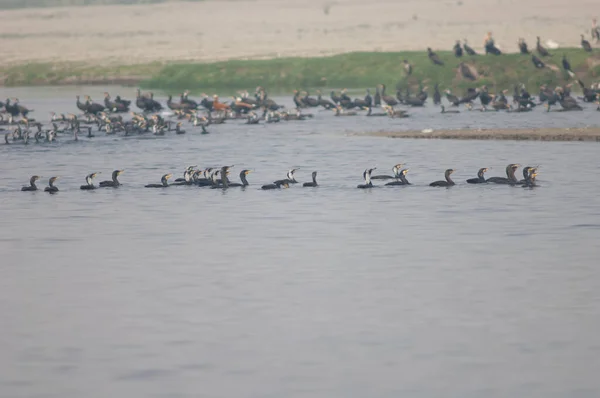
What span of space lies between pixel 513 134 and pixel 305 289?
32828 mm

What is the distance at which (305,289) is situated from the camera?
2180 cm

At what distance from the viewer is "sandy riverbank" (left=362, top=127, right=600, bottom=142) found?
2025 inches

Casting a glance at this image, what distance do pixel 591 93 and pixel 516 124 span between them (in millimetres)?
12795

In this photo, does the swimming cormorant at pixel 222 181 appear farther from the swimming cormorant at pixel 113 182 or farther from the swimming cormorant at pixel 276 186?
the swimming cormorant at pixel 113 182

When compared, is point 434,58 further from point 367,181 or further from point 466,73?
point 367,181

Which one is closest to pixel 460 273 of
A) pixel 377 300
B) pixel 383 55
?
pixel 377 300

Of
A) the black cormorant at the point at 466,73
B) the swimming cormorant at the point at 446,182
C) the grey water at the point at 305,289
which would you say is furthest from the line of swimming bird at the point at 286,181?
the black cormorant at the point at 466,73

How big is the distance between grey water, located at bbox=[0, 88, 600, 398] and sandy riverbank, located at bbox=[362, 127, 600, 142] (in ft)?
28.8

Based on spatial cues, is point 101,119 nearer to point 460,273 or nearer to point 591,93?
Answer: point 591,93

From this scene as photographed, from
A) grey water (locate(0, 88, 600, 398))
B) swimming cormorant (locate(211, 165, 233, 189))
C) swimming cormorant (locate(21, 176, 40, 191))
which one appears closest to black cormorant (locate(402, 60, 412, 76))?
grey water (locate(0, 88, 600, 398))

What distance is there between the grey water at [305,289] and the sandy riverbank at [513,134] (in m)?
8.78

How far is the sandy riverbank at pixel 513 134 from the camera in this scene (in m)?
51.4

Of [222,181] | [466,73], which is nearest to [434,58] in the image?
[466,73]

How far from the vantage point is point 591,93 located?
7144 cm
